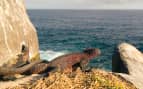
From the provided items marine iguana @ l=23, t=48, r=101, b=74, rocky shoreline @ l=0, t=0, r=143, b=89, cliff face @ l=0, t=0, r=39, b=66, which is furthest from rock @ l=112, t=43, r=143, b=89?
cliff face @ l=0, t=0, r=39, b=66

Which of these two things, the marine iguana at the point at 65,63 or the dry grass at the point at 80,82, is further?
the marine iguana at the point at 65,63

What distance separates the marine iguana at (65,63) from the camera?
14.5 metres

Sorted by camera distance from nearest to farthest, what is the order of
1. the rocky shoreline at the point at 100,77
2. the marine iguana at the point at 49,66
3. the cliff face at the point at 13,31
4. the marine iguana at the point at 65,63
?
the rocky shoreline at the point at 100,77 → the marine iguana at the point at 49,66 → the marine iguana at the point at 65,63 → the cliff face at the point at 13,31

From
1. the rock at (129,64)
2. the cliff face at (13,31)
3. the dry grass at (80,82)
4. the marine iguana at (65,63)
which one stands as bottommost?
the cliff face at (13,31)

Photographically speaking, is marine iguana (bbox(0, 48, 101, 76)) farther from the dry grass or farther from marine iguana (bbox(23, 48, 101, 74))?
the dry grass

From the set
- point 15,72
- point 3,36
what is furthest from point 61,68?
point 3,36

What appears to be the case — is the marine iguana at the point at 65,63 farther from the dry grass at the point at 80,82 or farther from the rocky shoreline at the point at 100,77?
the dry grass at the point at 80,82

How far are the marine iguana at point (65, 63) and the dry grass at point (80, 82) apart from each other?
100 cm

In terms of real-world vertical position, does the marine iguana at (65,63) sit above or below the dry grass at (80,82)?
below

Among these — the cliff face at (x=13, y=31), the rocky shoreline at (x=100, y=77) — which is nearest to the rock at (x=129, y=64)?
the rocky shoreline at (x=100, y=77)

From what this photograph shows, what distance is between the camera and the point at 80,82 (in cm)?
1266

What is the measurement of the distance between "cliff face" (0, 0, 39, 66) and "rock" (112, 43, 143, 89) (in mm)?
18565

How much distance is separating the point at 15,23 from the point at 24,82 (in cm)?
2987

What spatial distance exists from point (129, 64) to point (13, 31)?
26336 mm
